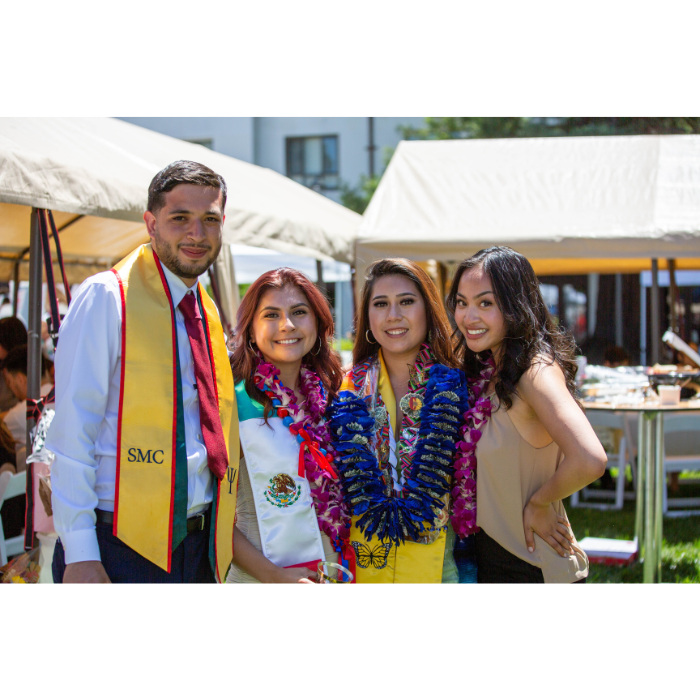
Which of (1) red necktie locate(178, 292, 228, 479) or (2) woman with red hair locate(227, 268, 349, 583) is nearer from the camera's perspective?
(1) red necktie locate(178, 292, 228, 479)

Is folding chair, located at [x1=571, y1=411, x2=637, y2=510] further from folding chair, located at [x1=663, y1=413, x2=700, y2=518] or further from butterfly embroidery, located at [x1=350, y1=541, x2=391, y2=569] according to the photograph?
butterfly embroidery, located at [x1=350, y1=541, x2=391, y2=569]

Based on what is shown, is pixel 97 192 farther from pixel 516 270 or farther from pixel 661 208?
pixel 661 208

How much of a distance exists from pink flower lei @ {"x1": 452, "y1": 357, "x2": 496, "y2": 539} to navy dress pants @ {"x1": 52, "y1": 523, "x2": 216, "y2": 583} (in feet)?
2.59

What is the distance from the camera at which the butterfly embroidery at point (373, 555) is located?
194 cm

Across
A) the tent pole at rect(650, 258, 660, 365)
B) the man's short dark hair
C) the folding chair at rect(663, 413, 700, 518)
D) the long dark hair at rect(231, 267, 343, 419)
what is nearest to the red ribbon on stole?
the long dark hair at rect(231, 267, 343, 419)

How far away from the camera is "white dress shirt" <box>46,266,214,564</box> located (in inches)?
57.8

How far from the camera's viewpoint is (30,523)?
2477mm

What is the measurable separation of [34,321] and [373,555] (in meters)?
1.81

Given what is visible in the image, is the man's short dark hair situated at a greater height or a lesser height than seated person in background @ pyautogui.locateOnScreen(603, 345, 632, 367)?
greater

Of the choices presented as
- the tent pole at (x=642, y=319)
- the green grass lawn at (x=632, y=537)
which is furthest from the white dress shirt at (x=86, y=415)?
the tent pole at (x=642, y=319)

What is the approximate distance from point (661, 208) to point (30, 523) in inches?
195

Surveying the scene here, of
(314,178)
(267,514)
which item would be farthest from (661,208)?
(314,178)

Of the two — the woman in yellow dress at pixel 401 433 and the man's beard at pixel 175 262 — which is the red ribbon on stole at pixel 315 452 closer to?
the woman in yellow dress at pixel 401 433

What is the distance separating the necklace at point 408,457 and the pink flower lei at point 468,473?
0.03m
